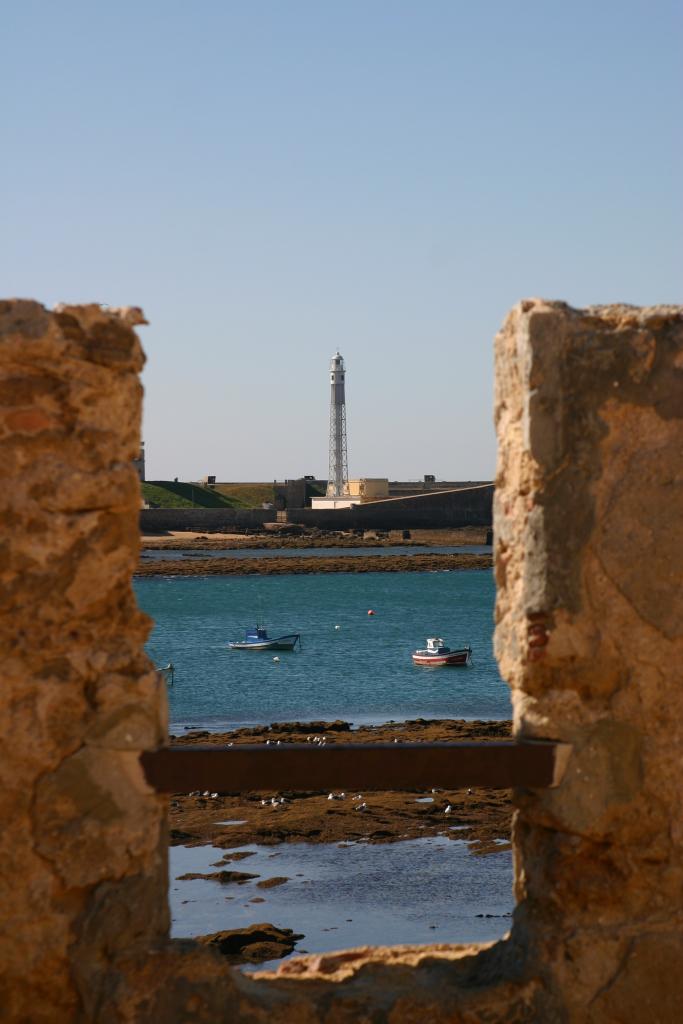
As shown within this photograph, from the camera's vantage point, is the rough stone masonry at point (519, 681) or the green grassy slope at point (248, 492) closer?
the rough stone masonry at point (519, 681)

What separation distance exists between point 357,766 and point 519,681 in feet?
1.60

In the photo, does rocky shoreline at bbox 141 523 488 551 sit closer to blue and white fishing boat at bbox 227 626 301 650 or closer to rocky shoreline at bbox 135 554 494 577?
rocky shoreline at bbox 135 554 494 577

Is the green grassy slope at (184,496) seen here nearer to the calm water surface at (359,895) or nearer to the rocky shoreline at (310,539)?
the rocky shoreline at (310,539)

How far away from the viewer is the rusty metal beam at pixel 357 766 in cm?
339

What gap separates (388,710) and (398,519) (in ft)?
157

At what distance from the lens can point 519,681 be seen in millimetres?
3486

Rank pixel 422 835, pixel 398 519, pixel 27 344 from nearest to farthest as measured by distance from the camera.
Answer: pixel 27 344 < pixel 422 835 < pixel 398 519

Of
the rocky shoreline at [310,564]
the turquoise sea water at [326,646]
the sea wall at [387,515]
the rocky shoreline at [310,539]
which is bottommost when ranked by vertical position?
the turquoise sea water at [326,646]

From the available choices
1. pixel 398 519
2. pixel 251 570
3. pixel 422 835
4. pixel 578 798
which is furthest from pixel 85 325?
pixel 398 519

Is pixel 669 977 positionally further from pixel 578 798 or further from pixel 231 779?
pixel 231 779

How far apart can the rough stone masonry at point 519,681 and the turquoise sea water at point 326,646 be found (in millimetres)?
19187

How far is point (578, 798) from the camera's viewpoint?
11.2 ft

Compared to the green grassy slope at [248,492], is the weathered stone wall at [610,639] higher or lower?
lower

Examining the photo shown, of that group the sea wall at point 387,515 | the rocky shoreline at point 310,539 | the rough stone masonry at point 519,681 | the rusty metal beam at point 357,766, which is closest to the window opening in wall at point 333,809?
the rusty metal beam at point 357,766
